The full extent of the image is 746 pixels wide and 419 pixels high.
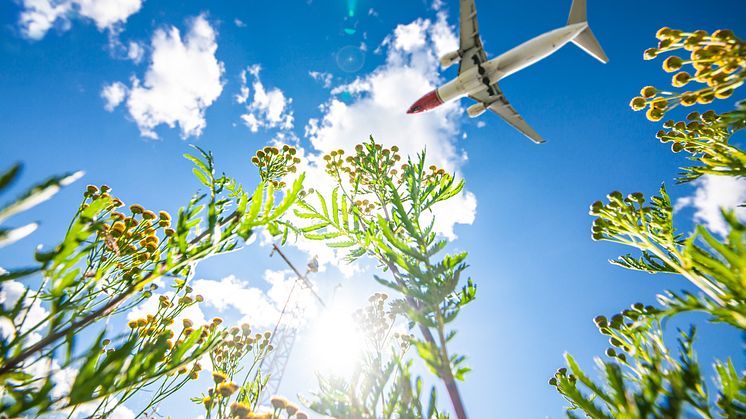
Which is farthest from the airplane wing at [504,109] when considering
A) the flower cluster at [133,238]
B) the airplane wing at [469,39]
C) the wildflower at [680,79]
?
the flower cluster at [133,238]

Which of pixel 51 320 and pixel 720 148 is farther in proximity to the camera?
pixel 720 148

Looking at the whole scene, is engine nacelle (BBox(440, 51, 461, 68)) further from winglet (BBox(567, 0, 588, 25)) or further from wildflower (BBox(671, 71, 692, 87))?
wildflower (BBox(671, 71, 692, 87))

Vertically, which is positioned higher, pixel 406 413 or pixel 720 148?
pixel 720 148

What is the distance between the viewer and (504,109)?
61.3 feet

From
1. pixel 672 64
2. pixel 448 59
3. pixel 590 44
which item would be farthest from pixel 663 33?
pixel 590 44

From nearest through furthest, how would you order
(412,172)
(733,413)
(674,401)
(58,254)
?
(674,401) < (58,254) < (733,413) < (412,172)

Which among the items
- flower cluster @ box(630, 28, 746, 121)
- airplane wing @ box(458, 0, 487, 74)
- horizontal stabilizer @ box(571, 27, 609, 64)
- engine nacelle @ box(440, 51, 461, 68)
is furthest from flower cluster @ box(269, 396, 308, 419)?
horizontal stabilizer @ box(571, 27, 609, 64)

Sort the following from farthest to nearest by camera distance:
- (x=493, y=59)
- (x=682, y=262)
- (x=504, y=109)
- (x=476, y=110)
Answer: (x=504, y=109), (x=476, y=110), (x=493, y=59), (x=682, y=262)

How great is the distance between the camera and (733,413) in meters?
1.31

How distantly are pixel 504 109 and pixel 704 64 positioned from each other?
1823 centimetres

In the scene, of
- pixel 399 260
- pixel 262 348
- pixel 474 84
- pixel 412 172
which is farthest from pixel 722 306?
pixel 474 84

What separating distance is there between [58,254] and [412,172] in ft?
5.51

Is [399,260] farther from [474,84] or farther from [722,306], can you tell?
[474,84]

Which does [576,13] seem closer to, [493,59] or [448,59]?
[493,59]
